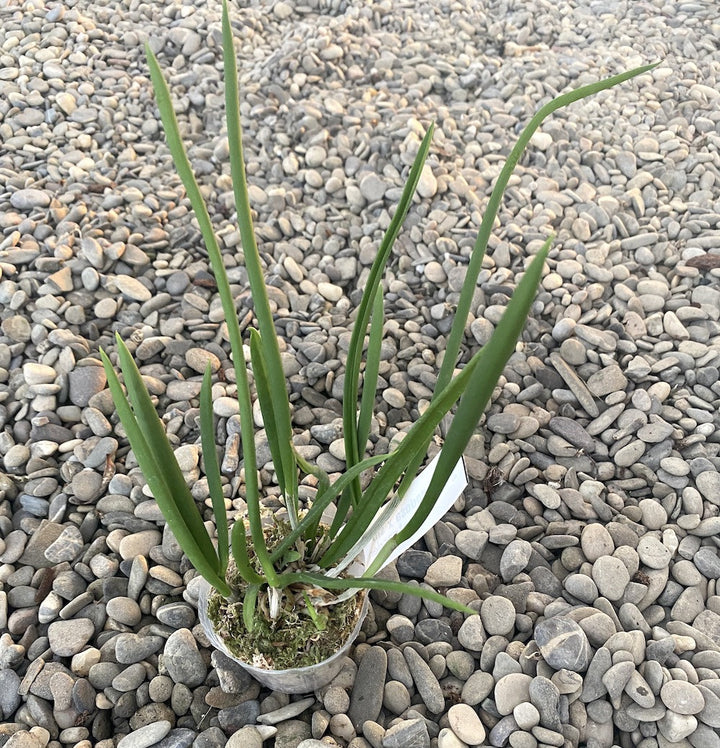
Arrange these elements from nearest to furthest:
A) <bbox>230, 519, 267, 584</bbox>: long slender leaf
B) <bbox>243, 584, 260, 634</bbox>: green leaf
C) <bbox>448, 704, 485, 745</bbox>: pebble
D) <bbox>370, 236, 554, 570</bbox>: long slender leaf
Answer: <bbox>370, 236, 554, 570</bbox>: long slender leaf < <bbox>230, 519, 267, 584</bbox>: long slender leaf < <bbox>243, 584, 260, 634</bbox>: green leaf < <bbox>448, 704, 485, 745</bbox>: pebble

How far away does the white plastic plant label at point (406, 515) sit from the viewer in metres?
0.72

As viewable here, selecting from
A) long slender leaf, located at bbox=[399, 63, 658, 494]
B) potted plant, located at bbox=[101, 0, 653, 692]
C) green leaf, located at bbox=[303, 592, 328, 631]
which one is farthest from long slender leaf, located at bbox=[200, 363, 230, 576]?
long slender leaf, located at bbox=[399, 63, 658, 494]

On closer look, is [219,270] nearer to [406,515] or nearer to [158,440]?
[158,440]

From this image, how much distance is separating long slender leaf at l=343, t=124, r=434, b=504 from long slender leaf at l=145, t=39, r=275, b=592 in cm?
14

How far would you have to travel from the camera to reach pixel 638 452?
125 centimetres

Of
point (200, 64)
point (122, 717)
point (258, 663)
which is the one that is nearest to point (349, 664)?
point (258, 663)

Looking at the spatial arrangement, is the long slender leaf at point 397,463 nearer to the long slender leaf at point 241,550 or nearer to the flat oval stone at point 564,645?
the long slender leaf at point 241,550

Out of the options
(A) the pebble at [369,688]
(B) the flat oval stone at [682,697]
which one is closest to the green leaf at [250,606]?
(A) the pebble at [369,688]

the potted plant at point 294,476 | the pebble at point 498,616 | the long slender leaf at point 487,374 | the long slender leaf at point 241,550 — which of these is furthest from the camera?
the pebble at point 498,616

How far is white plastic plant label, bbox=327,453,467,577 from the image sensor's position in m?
0.72

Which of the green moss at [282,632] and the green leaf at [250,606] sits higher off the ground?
the green leaf at [250,606]

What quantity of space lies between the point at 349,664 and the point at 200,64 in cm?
185

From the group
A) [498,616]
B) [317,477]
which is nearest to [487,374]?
[317,477]

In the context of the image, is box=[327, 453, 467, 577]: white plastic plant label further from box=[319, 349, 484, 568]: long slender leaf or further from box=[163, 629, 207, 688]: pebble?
box=[163, 629, 207, 688]: pebble
